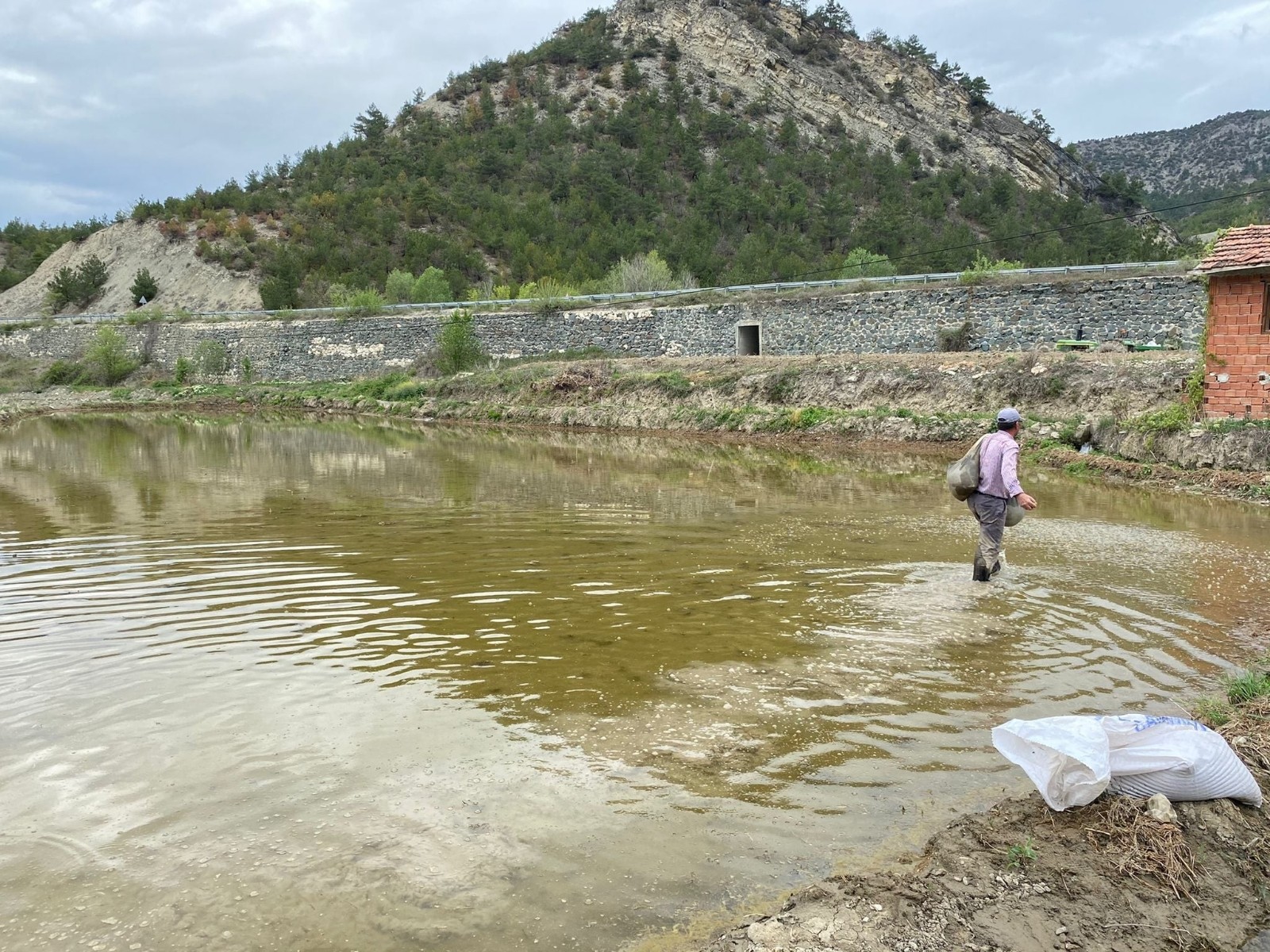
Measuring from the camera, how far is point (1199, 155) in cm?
11175

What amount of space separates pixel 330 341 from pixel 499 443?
26.5m

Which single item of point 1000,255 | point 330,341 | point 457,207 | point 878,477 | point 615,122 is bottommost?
point 878,477

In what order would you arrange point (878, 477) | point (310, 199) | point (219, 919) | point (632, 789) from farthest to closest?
point (310, 199) < point (878, 477) < point (632, 789) < point (219, 919)

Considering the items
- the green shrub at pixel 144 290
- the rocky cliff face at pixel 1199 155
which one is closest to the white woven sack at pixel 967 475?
the green shrub at pixel 144 290

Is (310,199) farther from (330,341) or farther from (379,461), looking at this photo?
(379,461)

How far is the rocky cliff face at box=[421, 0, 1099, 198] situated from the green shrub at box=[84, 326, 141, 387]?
48007 mm

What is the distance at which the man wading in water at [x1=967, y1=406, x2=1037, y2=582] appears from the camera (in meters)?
8.72

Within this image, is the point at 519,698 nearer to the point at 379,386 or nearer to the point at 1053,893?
the point at 1053,893

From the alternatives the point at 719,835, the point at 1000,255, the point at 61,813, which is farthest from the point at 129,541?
the point at 1000,255

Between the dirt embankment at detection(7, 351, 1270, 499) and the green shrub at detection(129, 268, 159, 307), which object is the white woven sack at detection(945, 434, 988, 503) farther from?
the green shrub at detection(129, 268, 159, 307)

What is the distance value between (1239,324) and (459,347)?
30.9m

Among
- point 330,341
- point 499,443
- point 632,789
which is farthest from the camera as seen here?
point 330,341

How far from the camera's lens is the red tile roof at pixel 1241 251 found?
16.5 meters

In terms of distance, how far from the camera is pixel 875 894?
12.4ft
